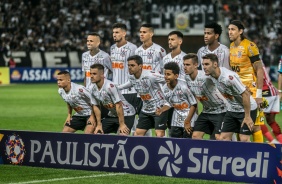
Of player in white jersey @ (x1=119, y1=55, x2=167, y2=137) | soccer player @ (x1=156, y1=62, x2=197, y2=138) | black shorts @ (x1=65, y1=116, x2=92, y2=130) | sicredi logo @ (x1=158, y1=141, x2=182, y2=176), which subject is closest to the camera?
sicredi logo @ (x1=158, y1=141, x2=182, y2=176)

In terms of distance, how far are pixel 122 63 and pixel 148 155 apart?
4140 mm

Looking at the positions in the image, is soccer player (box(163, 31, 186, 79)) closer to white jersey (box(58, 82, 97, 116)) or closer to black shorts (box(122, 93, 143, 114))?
black shorts (box(122, 93, 143, 114))

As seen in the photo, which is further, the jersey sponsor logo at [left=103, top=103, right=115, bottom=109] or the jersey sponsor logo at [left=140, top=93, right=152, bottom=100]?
the jersey sponsor logo at [left=140, top=93, right=152, bottom=100]

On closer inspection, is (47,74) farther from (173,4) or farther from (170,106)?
(170,106)

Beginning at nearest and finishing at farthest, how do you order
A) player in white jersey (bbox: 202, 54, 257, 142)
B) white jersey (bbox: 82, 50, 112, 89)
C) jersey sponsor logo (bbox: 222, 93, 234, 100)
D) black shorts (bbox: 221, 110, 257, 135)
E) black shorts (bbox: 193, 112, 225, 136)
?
1. player in white jersey (bbox: 202, 54, 257, 142)
2. jersey sponsor logo (bbox: 222, 93, 234, 100)
3. black shorts (bbox: 221, 110, 257, 135)
4. black shorts (bbox: 193, 112, 225, 136)
5. white jersey (bbox: 82, 50, 112, 89)

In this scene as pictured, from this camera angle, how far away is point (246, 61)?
12219 millimetres

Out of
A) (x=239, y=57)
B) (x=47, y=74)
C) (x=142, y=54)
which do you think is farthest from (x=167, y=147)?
(x=47, y=74)

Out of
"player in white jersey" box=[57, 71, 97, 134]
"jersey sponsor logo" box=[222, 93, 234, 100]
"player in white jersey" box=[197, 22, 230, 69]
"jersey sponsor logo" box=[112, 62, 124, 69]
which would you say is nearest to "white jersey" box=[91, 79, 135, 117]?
"player in white jersey" box=[57, 71, 97, 134]

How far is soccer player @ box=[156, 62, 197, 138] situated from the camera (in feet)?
40.0

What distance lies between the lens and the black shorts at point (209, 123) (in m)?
11.9

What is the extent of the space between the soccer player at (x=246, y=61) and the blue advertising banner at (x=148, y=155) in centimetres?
234

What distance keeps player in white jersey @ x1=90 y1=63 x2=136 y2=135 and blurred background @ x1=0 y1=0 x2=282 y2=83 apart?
75.6ft

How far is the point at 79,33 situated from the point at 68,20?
1490 mm

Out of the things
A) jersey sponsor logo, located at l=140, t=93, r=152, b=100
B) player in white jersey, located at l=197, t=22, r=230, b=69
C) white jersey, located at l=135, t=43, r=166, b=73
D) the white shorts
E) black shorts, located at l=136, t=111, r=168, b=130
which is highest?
player in white jersey, located at l=197, t=22, r=230, b=69
